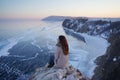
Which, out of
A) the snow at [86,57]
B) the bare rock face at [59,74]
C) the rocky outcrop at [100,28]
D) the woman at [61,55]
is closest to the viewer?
the bare rock face at [59,74]

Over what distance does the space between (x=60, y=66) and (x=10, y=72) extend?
18.3 m

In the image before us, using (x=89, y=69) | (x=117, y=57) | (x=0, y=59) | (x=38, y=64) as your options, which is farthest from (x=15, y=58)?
(x=117, y=57)

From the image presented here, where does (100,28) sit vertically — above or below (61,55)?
below

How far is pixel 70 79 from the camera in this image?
9.48m

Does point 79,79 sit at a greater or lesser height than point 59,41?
lesser

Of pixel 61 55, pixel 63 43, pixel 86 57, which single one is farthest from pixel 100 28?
pixel 63 43

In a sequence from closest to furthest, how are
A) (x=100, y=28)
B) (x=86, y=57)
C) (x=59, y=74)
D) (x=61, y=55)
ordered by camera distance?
(x=59, y=74)
(x=61, y=55)
(x=86, y=57)
(x=100, y=28)

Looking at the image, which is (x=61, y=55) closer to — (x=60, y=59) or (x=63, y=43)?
(x=60, y=59)

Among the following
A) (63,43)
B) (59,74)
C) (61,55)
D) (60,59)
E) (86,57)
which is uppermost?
(63,43)

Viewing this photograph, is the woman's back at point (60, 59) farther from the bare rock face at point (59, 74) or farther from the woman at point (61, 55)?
the bare rock face at point (59, 74)

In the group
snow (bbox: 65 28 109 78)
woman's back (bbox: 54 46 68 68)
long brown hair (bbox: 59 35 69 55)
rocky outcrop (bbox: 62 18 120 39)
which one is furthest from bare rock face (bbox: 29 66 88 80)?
rocky outcrop (bbox: 62 18 120 39)

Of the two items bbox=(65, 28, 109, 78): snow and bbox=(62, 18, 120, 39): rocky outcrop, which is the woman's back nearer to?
bbox=(65, 28, 109, 78): snow

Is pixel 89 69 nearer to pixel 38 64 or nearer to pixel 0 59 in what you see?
pixel 38 64

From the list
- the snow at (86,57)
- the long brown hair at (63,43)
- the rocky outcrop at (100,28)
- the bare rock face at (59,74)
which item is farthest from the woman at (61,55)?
the rocky outcrop at (100,28)
